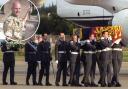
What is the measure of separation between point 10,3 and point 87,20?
1186cm

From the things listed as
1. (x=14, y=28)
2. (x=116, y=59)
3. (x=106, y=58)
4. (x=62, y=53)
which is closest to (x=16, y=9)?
(x=14, y=28)

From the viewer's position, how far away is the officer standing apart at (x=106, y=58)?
1897 cm

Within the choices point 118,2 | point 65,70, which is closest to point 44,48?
point 65,70

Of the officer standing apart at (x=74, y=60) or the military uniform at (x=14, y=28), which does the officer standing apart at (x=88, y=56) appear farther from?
the military uniform at (x=14, y=28)

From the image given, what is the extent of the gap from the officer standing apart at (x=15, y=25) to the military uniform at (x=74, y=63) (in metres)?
1.72

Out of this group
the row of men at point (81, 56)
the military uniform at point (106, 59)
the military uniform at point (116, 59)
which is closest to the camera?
the military uniform at point (106, 59)

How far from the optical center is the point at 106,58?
19.0 meters

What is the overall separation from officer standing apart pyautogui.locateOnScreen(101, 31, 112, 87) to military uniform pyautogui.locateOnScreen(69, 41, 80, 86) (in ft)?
2.58

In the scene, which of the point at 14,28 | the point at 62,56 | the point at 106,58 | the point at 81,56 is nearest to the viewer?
the point at 14,28

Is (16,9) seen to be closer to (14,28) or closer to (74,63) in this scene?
(14,28)

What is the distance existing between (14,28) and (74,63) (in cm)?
224

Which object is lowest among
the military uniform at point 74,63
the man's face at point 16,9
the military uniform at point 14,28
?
the military uniform at point 74,63

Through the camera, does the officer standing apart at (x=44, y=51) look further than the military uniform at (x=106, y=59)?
Yes

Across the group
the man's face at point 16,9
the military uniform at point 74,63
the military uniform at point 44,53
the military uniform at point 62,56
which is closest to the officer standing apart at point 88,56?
the military uniform at point 74,63
